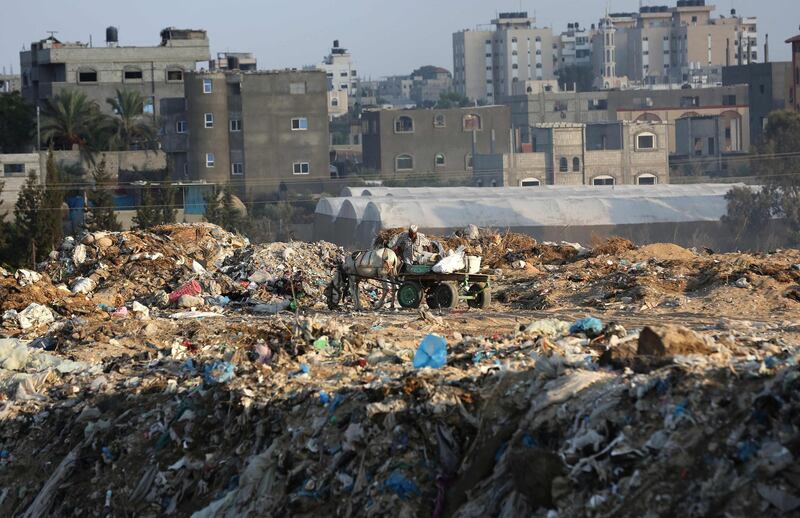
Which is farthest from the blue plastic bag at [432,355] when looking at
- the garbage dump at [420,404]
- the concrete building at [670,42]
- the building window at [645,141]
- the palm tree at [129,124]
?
the concrete building at [670,42]

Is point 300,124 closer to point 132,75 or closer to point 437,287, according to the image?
point 132,75

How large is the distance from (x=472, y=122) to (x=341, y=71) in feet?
299

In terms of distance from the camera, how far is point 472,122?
312 feet

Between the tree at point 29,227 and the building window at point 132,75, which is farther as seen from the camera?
the building window at point 132,75

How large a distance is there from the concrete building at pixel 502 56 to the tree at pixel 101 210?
11325 centimetres

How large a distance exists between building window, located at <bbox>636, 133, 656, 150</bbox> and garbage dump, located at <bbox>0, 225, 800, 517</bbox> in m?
61.3

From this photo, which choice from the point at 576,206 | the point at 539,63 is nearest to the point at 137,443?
the point at 576,206

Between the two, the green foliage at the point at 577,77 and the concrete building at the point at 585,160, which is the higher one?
the green foliage at the point at 577,77

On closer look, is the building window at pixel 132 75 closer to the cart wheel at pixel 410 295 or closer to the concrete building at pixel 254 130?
the concrete building at pixel 254 130

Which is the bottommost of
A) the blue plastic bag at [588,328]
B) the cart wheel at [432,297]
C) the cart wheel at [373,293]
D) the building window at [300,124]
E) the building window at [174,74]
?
the cart wheel at [373,293]

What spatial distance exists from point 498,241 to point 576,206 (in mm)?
26092

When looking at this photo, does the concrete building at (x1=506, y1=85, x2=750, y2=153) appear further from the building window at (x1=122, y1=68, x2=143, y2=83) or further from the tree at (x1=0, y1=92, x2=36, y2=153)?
the tree at (x1=0, y1=92, x2=36, y2=153)

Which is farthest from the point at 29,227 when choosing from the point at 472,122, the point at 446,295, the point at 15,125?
the point at 472,122

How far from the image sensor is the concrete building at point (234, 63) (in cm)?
8906
